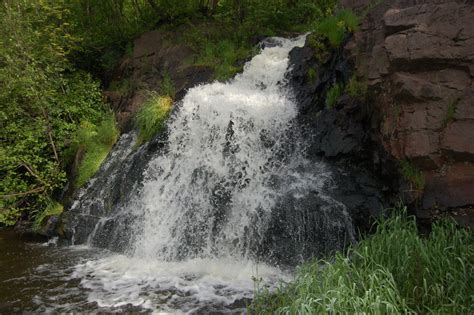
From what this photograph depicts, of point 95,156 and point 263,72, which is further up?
point 263,72

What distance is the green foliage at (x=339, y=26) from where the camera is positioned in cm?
796

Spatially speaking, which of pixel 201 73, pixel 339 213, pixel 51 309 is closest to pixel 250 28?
pixel 201 73

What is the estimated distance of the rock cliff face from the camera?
5.13 metres

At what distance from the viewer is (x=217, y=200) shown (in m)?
7.05

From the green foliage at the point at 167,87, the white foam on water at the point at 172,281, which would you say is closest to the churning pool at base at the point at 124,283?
the white foam on water at the point at 172,281

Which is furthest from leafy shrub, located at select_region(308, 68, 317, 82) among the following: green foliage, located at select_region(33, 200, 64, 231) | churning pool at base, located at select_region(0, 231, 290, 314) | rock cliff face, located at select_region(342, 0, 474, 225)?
green foliage, located at select_region(33, 200, 64, 231)

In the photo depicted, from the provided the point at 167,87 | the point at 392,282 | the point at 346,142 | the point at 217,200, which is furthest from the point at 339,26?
the point at 392,282

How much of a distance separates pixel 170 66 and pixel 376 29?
635 cm

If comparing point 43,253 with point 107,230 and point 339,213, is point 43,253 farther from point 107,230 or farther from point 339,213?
point 339,213

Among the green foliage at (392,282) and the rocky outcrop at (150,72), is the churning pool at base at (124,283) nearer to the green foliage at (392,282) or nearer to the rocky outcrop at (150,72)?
the green foliage at (392,282)

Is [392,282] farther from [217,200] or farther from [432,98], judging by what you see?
[217,200]

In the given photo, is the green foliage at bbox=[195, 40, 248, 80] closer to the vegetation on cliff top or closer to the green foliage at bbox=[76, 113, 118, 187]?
the vegetation on cliff top

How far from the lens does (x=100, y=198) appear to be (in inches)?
328

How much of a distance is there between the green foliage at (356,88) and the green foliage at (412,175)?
1603 millimetres
